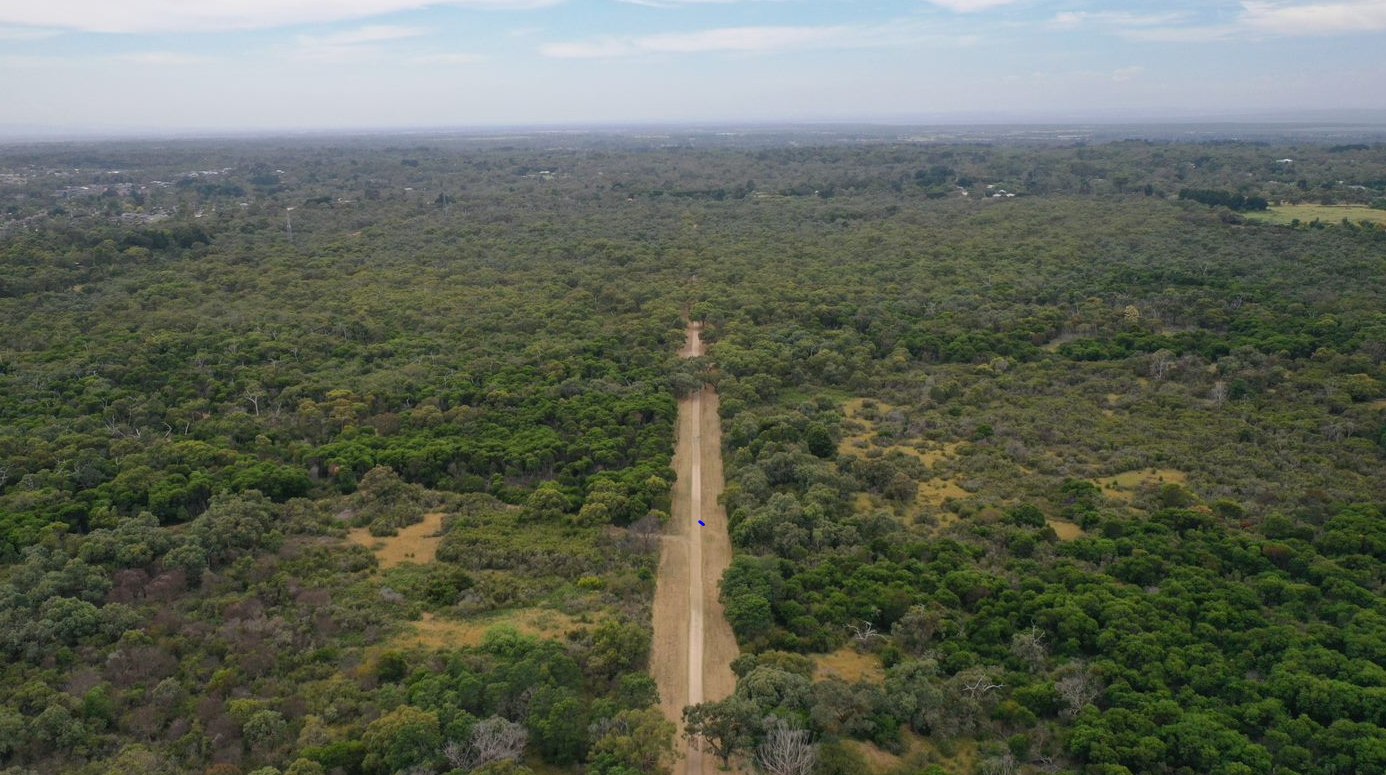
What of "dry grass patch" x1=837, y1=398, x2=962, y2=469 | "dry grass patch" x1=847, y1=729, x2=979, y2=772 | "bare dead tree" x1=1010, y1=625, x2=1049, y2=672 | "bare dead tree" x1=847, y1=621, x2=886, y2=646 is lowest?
"dry grass patch" x1=847, y1=729, x2=979, y2=772

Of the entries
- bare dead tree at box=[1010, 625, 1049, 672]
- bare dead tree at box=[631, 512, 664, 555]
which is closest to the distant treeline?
bare dead tree at box=[1010, 625, 1049, 672]

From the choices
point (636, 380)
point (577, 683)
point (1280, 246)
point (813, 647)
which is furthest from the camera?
point (1280, 246)

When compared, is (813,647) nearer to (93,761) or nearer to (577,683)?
(577,683)

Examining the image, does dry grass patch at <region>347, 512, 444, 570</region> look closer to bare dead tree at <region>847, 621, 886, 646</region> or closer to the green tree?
the green tree

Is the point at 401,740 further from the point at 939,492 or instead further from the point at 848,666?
the point at 939,492

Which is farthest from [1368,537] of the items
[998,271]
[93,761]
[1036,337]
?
[998,271]

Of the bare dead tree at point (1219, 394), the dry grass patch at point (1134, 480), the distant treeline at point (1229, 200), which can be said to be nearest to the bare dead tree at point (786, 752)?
the dry grass patch at point (1134, 480)

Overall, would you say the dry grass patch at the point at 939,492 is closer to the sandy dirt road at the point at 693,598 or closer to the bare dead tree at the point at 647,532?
the sandy dirt road at the point at 693,598
